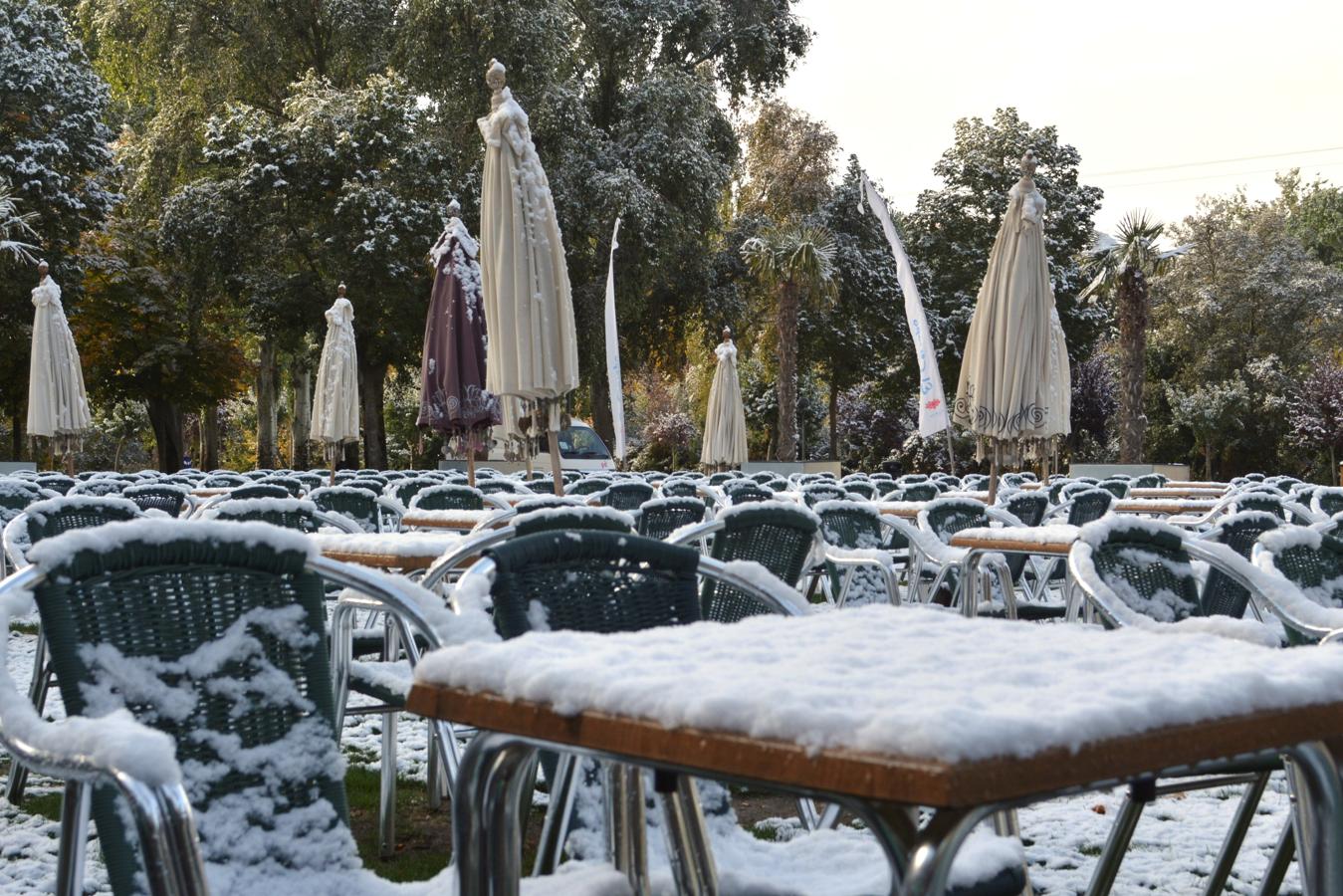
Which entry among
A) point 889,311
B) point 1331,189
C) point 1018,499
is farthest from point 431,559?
point 1331,189

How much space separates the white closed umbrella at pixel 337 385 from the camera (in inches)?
539

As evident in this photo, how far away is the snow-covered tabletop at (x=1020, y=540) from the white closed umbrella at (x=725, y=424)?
38.2ft

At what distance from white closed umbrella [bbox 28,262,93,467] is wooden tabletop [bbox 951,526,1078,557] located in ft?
39.0

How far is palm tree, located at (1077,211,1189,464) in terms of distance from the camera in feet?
93.8

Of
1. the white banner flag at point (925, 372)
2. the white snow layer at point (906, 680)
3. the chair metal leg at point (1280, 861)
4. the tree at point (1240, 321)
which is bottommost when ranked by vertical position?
the chair metal leg at point (1280, 861)

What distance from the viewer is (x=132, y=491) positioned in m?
7.27

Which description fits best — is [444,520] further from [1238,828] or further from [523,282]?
[1238,828]

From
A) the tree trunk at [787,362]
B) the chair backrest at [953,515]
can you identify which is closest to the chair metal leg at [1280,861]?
the chair backrest at [953,515]

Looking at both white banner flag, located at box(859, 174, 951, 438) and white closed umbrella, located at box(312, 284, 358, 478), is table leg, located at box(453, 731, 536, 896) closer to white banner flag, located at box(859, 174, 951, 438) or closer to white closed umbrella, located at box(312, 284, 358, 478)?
white banner flag, located at box(859, 174, 951, 438)

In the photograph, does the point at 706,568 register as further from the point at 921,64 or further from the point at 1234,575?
the point at 921,64

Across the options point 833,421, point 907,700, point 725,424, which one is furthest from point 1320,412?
point 907,700

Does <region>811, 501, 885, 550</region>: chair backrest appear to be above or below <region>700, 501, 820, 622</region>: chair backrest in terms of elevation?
below

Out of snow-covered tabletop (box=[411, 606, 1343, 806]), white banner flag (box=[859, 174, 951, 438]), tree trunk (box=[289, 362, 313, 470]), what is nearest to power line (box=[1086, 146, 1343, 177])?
A: tree trunk (box=[289, 362, 313, 470])

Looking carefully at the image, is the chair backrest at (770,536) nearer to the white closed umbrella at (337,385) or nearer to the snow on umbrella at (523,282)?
Answer: the snow on umbrella at (523,282)
